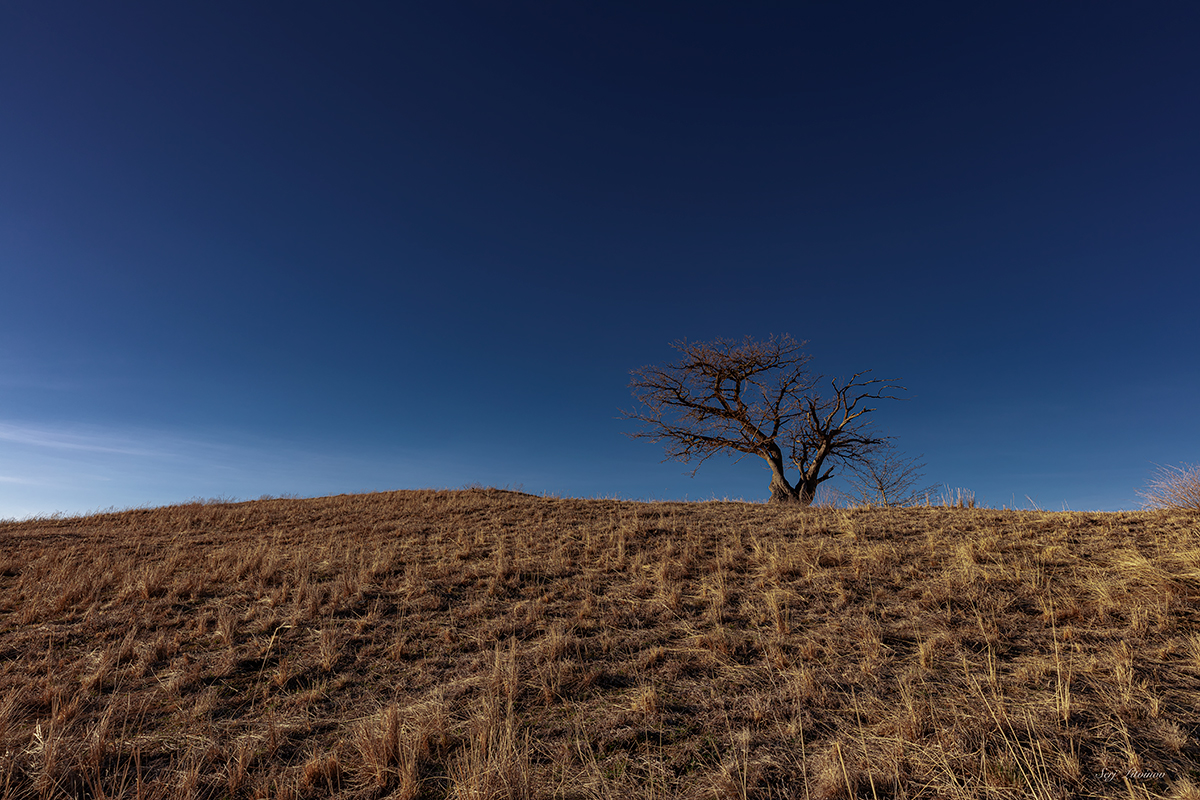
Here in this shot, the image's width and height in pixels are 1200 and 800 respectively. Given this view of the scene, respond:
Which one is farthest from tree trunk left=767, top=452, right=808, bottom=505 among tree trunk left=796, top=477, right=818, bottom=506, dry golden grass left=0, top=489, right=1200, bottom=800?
dry golden grass left=0, top=489, right=1200, bottom=800

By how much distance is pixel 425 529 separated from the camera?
15.1 metres

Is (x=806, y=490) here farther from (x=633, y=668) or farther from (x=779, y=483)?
(x=633, y=668)

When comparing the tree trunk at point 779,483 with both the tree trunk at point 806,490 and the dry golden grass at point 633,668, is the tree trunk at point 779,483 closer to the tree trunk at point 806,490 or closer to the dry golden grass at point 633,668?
the tree trunk at point 806,490

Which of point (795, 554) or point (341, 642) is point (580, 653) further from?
point (795, 554)

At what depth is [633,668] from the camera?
5926 mm

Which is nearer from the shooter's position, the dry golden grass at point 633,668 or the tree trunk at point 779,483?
the dry golden grass at point 633,668

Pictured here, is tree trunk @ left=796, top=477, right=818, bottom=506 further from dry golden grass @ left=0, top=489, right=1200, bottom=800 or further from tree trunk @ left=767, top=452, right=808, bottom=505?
dry golden grass @ left=0, top=489, right=1200, bottom=800

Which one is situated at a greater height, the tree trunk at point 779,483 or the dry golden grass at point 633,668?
the tree trunk at point 779,483

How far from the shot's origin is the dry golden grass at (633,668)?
3.96 metres

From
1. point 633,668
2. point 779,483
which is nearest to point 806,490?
point 779,483

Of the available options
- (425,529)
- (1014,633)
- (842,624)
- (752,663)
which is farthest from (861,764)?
(425,529)

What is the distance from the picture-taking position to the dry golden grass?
3965mm

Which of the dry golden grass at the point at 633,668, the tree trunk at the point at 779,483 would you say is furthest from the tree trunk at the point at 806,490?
the dry golden grass at the point at 633,668

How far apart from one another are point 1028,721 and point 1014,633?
2712 mm
